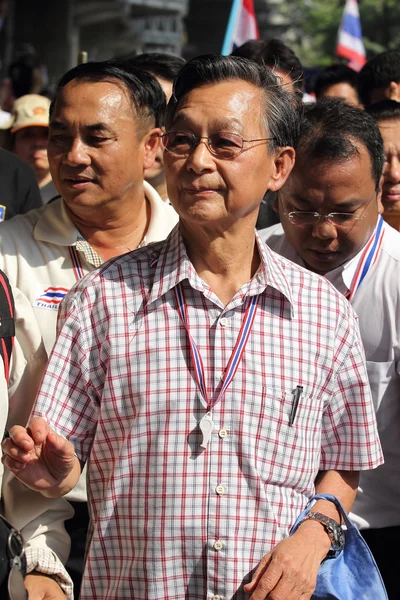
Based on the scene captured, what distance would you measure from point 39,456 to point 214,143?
939mm

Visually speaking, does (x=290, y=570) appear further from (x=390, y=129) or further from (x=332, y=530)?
(x=390, y=129)

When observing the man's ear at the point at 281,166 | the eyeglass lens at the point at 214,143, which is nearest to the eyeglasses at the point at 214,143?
the eyeglass lens at the point at 214,143

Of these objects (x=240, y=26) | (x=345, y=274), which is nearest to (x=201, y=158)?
(x=345, y=274)

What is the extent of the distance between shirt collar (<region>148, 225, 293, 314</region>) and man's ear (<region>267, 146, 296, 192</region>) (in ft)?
0.73

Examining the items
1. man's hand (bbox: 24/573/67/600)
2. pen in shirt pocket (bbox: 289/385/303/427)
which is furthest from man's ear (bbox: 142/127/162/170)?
man's hand (bbox: 24/573/67/600)

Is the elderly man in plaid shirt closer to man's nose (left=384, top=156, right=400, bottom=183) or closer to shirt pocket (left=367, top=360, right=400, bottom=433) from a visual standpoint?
shirt pocket (left=367, top=360, right=400, bottom=433)

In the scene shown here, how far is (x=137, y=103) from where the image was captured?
3.85 m

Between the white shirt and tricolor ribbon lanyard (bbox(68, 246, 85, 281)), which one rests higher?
tricolor ribbon lanyard (bbox(68, 246, 85, 281))

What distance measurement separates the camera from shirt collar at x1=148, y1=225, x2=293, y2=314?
2.60 meters

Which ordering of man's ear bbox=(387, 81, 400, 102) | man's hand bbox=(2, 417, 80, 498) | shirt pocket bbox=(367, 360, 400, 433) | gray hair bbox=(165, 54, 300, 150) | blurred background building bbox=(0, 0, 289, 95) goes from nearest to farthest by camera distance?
man's hand bbox=(2, 417, 80, 498) → gray hair bbox=(165, 54, 300, 150) → shirt pocket bbox=(367, 360, 400, 433) → man's ear bbox=(387, 81, 400, 102) → blurred background building bbox=(0, 0, 289, 95)

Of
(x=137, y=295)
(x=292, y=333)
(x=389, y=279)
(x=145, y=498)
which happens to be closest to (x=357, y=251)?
(x=389, y=279)

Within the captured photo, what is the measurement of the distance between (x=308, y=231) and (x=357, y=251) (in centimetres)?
20

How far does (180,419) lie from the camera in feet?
8.17

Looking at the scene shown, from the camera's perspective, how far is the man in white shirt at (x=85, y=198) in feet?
11.4
